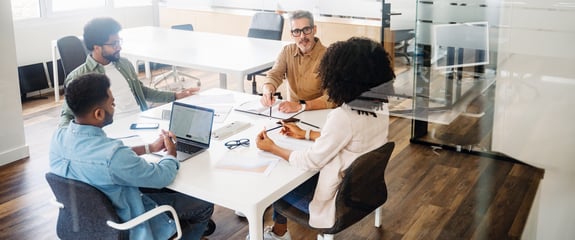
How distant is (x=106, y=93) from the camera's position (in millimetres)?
2316

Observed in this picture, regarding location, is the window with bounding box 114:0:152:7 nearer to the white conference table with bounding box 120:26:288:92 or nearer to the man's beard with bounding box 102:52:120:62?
the white conference table with bounding box 120:26:288:92

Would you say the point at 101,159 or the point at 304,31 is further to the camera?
the point at 304,31

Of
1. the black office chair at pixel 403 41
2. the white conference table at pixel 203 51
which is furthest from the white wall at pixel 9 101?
the black office chair at pixel 403 41

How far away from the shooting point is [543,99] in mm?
2959

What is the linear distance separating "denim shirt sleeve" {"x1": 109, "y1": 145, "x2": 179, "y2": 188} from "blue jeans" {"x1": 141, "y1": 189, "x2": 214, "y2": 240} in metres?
0.28

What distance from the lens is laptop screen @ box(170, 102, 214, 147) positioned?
2652 mm

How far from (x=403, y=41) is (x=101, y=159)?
2993 mm

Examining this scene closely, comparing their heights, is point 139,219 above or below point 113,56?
below

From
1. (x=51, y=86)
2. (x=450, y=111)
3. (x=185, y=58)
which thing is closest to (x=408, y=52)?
(x=450, y=111)

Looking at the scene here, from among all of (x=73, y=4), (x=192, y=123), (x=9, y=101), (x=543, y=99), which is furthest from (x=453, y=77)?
(x=73, y=4)

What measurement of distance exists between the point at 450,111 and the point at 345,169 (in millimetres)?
2213

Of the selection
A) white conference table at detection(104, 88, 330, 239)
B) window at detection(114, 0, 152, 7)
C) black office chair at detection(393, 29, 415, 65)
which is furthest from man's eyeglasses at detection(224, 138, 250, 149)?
window at detection(114, 0, 152, 7)

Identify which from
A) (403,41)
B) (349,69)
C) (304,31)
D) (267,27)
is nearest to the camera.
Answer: (349,69)

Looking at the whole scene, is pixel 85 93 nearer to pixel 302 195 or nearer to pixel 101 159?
pixel 101 159
